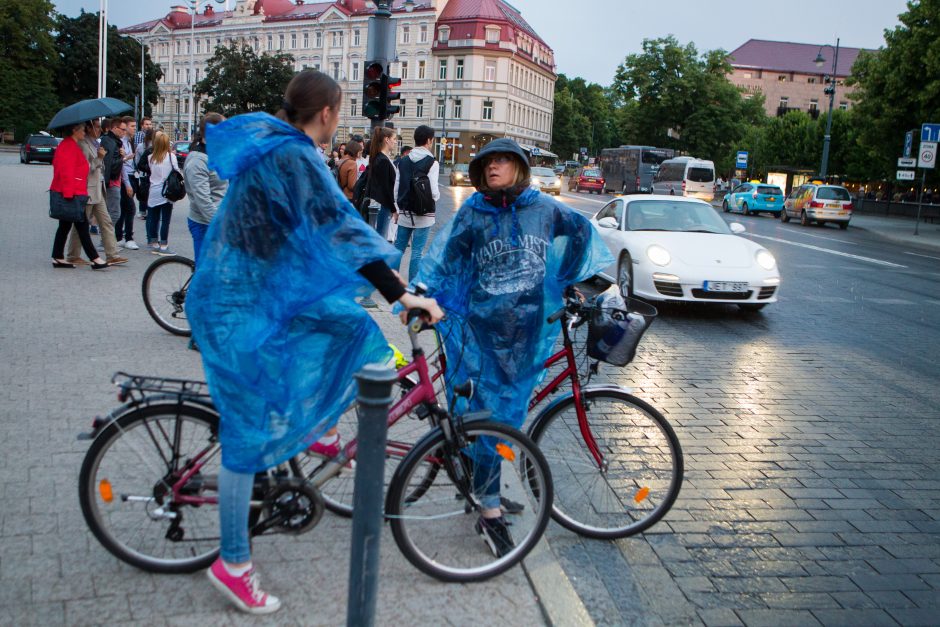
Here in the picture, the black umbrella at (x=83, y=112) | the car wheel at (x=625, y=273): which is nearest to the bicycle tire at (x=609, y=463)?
the black umbrella at (x=83, y=112)

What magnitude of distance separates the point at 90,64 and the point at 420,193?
79900mm

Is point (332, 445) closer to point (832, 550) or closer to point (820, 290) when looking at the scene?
point (832, 550)

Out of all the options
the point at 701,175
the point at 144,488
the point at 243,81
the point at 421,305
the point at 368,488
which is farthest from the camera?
the point at 243,81

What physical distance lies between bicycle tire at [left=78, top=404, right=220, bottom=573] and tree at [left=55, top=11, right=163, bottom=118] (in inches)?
3150

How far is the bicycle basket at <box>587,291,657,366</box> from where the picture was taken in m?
3.71

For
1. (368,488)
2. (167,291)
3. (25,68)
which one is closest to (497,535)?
(368,488)

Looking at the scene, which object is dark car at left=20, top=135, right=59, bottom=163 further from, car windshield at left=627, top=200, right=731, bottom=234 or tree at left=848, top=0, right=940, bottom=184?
car windshield at left=627, top=200, right=731, bottom=234

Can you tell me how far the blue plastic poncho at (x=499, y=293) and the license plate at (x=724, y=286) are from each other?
685 cm

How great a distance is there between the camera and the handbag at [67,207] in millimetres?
9547

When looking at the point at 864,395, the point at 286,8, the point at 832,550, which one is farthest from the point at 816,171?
the point at 286,8

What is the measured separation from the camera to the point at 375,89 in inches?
421

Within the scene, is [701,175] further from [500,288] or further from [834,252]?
[500,288]

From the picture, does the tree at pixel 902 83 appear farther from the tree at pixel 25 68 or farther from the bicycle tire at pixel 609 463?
the tree at pixel 25 68

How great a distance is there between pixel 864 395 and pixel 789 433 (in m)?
1.60
